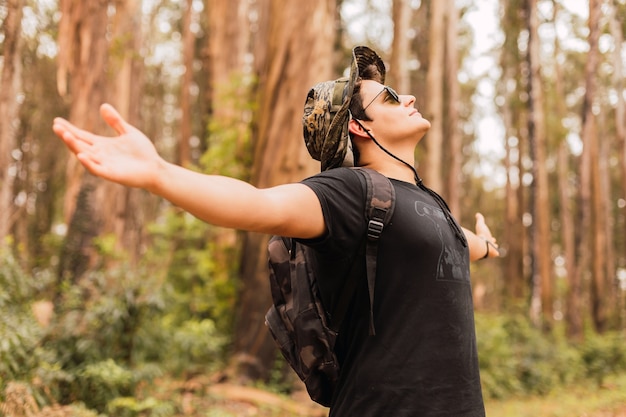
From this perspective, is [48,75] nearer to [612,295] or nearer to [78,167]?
[78,167]

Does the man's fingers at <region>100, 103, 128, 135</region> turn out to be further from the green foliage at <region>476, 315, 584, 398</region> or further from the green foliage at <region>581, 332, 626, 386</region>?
the green foliage at <region>581, 332, 626, 386</region>

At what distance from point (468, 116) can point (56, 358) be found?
29680 millimetres

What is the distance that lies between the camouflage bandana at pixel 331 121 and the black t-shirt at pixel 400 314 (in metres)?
0.26

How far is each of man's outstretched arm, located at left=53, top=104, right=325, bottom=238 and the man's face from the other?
0.65m

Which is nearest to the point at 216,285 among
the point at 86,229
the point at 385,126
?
the point at 86,229

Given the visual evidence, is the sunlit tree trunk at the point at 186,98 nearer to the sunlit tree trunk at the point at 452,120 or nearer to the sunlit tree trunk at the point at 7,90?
the sunlit tree trunk at the point at 452,120

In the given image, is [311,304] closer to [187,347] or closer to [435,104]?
[187,347]

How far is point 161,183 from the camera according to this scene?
160cm

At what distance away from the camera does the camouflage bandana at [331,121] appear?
7.57 feet

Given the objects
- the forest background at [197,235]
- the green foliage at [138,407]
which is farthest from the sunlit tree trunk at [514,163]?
the green foliage at [138,407]

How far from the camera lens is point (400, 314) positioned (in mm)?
2057

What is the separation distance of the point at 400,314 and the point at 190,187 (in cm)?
85

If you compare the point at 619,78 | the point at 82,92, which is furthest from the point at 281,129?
the point at 619,78

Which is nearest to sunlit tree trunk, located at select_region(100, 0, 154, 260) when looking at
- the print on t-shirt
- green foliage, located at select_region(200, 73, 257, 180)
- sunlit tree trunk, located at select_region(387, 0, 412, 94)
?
green foliage, located at select_region(200, 73, 257, 180)
